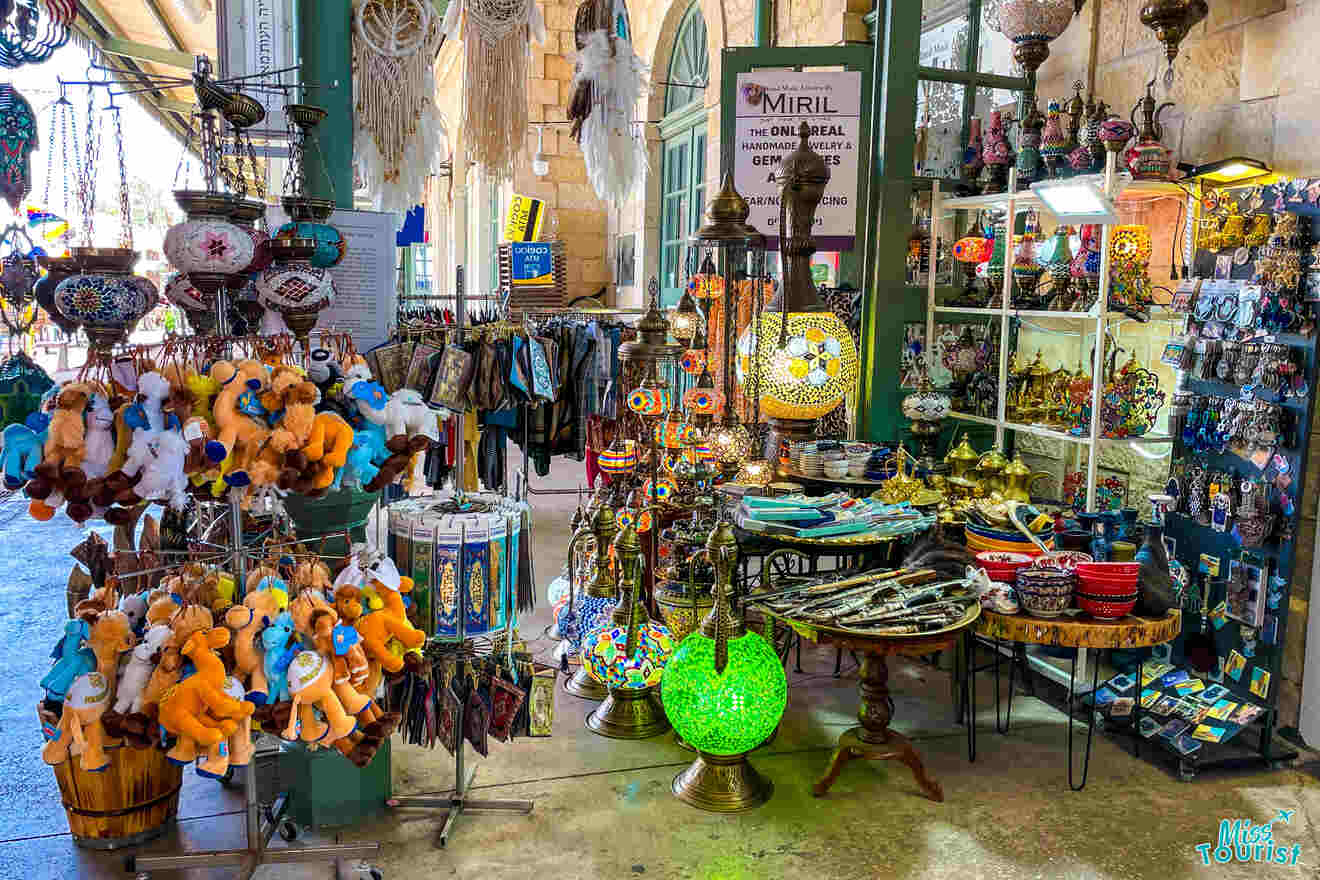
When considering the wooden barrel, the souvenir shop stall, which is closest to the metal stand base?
the souvenir shop stall

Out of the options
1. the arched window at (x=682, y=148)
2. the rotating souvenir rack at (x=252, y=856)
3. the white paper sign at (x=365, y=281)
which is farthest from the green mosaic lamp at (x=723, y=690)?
the arched window at (x=682, y=148)

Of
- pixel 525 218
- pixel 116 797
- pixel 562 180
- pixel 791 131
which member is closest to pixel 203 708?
pixel 116 797

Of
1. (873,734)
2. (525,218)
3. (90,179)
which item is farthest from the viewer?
(525,218)

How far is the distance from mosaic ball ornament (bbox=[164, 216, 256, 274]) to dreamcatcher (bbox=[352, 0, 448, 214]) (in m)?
0.81

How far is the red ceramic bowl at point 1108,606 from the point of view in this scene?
2.78 m

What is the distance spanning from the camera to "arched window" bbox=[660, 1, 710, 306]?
6.83 m

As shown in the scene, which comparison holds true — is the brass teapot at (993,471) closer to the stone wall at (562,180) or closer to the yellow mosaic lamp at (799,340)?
the yellow mosaic lamp at (799,340)

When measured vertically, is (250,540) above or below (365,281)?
below

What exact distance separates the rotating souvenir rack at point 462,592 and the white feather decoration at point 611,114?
154 cm

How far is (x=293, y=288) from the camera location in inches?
91.7

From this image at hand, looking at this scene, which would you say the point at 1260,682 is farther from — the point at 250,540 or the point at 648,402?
the point at 250,540

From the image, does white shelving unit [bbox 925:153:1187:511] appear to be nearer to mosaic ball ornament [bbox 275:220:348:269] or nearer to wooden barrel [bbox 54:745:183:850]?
mosaic ball ornament [bbox 275:220:348:269]

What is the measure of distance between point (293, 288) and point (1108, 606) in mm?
2224

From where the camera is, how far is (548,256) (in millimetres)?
5906
